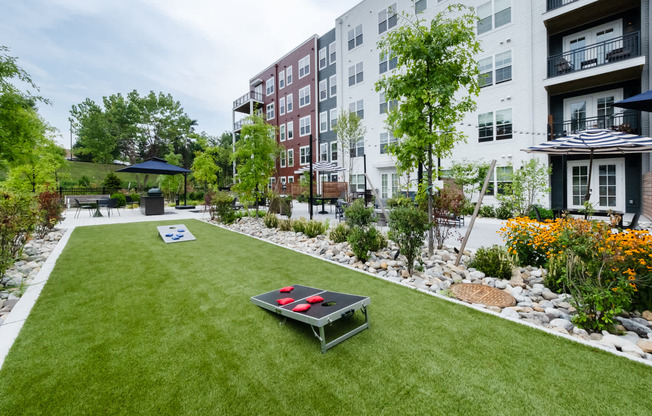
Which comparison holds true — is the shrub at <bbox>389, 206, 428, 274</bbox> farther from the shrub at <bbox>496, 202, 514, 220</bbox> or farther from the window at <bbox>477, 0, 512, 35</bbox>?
the window at <bbox>477, 0, 512, 35</bbox>

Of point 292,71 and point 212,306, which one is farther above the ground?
point 292,71

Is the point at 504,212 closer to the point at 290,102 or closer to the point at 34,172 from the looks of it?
the point at 34,172

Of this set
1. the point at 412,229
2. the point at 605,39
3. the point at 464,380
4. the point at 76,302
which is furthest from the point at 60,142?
the point at 605,39

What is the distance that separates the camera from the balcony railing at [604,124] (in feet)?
35.8

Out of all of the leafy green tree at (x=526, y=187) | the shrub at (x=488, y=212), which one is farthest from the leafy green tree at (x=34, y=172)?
the leafy green tree at (x=526, y=187)

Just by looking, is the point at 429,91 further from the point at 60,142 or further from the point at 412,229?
the point at 60,142

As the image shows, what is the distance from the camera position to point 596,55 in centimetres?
1178

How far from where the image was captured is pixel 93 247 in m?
6.74

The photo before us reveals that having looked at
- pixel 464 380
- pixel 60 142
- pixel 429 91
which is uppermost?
pixel 60 142

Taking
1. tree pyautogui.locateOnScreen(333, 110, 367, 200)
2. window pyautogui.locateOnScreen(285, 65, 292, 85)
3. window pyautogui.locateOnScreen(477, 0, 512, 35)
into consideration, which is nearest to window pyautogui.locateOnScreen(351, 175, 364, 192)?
tree pyautogui.locateOnScreen(333, 110, 367, 200)

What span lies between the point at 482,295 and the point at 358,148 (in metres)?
18.9

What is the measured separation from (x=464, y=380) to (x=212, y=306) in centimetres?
281

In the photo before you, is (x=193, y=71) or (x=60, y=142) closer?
(x=60, y=142)

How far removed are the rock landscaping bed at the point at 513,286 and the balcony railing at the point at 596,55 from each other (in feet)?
39.4
